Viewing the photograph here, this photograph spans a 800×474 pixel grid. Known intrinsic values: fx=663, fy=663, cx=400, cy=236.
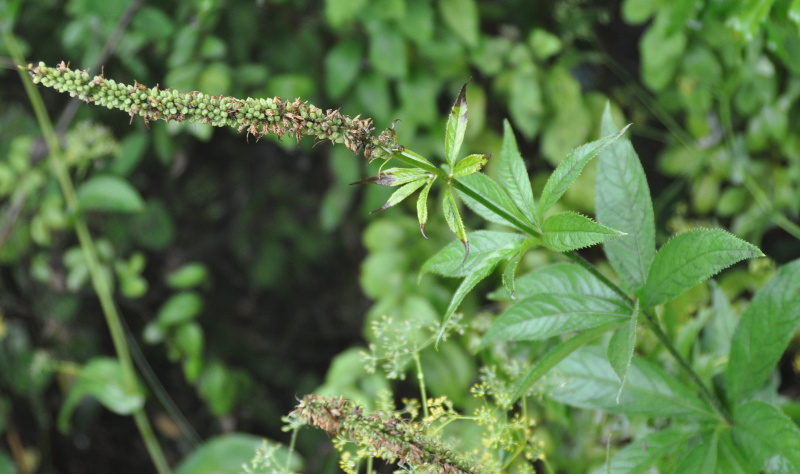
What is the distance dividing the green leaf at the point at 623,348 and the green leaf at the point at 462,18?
0.93 meters

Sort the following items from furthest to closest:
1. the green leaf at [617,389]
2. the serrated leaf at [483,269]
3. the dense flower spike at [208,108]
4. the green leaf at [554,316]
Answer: the green leaf at [617,389] < the green leaf at [554,316] < the serrated leaf at [483,269] < the dense flower spike at [208,108]

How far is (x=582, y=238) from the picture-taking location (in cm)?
58

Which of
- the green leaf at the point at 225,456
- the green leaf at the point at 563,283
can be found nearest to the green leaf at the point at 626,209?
the green leaf at the point at 563,283

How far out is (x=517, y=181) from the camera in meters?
0.68

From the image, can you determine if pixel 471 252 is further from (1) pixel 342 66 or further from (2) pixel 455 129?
(1) pixel 342 66

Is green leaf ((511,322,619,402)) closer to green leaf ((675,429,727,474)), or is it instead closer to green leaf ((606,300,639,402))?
green leaf ((606,300,639,402))

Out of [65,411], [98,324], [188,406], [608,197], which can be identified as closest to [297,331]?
[188,406]

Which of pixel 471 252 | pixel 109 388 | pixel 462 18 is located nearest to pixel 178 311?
pixel 109 388

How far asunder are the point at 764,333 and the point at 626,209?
232 mm

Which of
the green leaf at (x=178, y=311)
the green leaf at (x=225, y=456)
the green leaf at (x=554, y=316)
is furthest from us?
the green leaf at (x=178, y=311)

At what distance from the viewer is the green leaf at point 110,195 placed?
1.46 meters

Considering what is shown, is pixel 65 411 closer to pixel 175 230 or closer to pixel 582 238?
pixel 175 230

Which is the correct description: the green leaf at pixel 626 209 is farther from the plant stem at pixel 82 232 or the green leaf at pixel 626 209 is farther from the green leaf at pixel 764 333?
the plant stem at pixel 82 232

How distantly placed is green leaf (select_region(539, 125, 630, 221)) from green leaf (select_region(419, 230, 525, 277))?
56 millimetres
